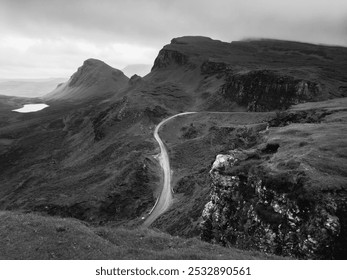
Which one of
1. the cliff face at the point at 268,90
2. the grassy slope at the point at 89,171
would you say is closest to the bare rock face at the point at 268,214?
the grassy slope at the point at 89,171

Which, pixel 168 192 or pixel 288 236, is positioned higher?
pixel 288 236

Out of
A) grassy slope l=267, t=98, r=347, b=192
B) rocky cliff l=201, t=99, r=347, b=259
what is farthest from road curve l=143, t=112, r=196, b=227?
grassy slope l=267, t=98, r=347, b=192

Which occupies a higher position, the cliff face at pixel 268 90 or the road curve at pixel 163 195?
the cliff face at pixel 268 90

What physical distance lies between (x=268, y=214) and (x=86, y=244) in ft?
76.2

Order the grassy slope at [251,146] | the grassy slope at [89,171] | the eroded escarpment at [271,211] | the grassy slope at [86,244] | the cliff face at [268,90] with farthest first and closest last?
1. the cliff face at [268,90]
2. the grassy slope at [89,171]
3. the grassy slope at [251,146]
4. the eroded escarpment at [271,211]
5. the grassy slope at [86,244]

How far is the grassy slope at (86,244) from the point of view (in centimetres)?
2336

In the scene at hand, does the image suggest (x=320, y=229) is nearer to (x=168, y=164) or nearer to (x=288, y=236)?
(x=288, y=236)

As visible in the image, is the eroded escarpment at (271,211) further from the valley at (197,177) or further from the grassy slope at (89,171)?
the grassy slope at (89,171)

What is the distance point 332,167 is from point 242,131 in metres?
66.5

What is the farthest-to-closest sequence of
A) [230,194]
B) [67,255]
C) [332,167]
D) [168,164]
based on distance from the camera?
[168,164], [230,194], [332,167], [67,255]

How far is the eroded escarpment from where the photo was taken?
32.5m

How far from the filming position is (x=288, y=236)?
34969 mm

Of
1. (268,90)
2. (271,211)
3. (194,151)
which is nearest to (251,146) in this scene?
(271,211)
